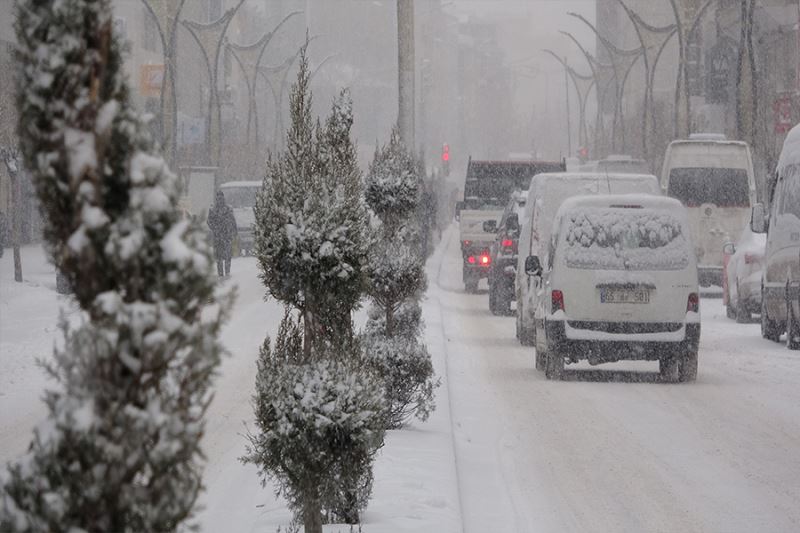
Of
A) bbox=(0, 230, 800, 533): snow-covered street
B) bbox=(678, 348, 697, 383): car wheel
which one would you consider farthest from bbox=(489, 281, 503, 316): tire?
bbox=(678, 348, 697, 383): car wheel

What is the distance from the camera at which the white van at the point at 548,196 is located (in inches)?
857

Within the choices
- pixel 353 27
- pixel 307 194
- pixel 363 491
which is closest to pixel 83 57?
pixel 307 194

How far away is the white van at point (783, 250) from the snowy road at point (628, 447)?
863 mm

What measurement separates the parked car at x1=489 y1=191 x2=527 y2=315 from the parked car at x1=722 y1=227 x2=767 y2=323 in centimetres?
360

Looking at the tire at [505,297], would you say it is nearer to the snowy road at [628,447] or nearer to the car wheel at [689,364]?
the snowy road at [628,447]

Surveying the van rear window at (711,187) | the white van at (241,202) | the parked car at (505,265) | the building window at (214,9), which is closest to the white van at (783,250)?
the parked car at (505,265)

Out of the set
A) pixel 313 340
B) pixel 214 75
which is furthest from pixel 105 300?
pixel 214 75

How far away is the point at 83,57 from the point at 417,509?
484 centimetres

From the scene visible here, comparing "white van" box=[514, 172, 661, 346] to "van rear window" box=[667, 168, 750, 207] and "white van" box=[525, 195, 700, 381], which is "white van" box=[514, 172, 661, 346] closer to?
"white van" box=[525, 195, 700, 381]

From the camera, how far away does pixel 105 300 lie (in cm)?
371

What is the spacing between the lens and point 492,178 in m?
36.4

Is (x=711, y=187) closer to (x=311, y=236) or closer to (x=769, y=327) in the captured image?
(x=769, y=327)

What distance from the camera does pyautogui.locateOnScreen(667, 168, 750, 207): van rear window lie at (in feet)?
116

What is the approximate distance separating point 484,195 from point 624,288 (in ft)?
63.6
